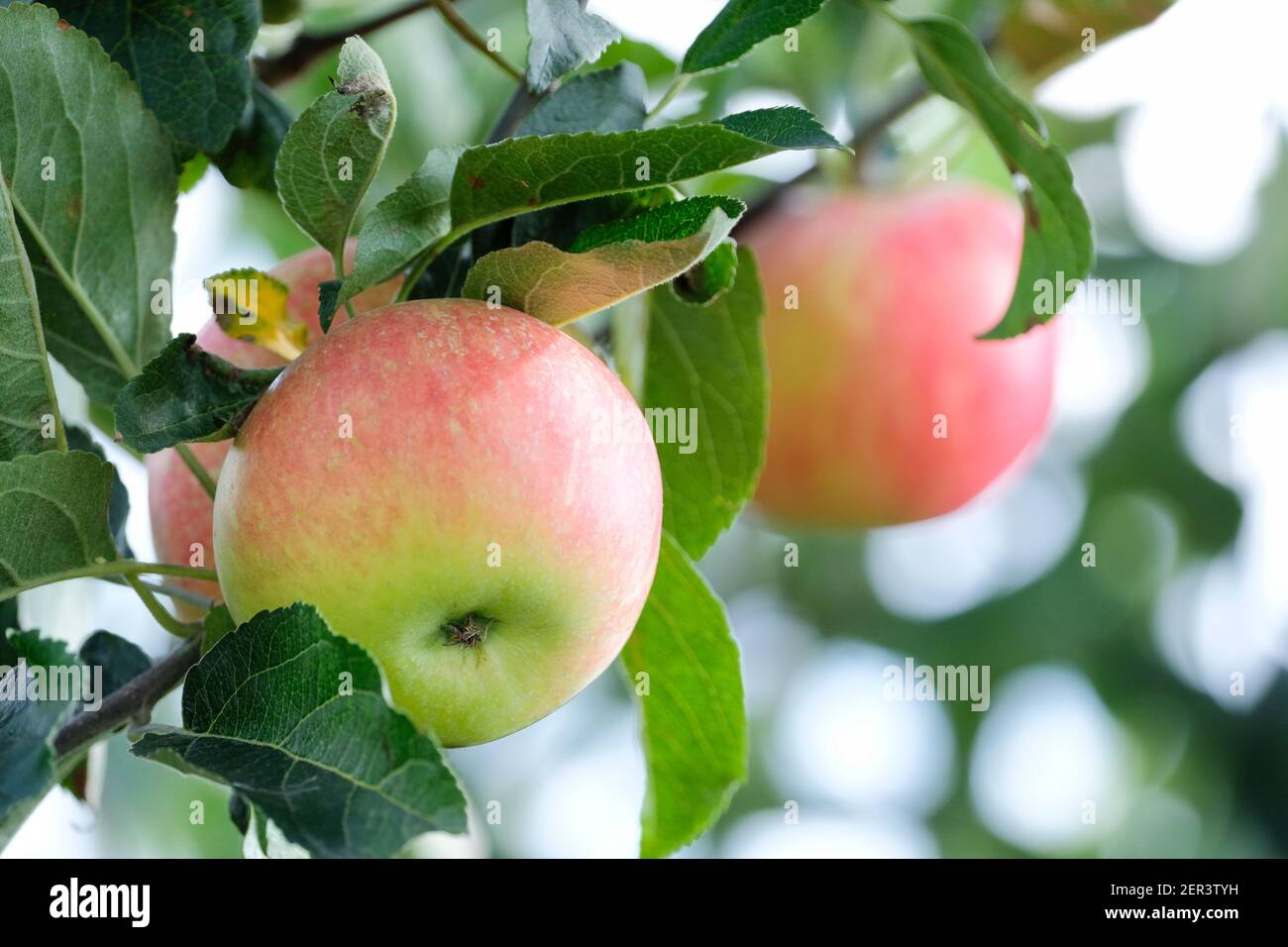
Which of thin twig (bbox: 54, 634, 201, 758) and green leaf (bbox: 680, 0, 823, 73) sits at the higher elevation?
green leaf (bbox: 680, 0, 823, 73)

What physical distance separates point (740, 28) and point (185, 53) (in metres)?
0.32

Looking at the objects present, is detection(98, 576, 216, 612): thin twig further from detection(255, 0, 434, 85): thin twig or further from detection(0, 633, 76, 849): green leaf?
detection(255, 0, 434, 85): thin twig

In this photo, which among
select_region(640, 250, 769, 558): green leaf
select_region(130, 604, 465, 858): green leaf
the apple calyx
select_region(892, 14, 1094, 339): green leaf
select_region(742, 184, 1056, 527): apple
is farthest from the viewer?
select_region(742, 184, 1056, 527): apple

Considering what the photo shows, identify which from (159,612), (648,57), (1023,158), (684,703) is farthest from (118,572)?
(648,57)

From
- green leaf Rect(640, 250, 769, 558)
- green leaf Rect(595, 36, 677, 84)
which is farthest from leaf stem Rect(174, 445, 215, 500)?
green leaf Rect(595, 36, 677, 84)

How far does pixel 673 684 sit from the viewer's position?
3.02ft

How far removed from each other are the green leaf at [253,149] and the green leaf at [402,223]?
0.22 meters

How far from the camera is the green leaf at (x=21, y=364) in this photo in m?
0.66

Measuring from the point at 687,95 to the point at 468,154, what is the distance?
30.7 inches

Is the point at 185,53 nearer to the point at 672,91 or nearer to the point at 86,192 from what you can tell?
the point at 86,192

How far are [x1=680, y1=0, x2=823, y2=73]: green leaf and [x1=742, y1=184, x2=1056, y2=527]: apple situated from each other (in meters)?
0.73

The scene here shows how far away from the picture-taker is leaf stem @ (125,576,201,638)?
2.47 ft
